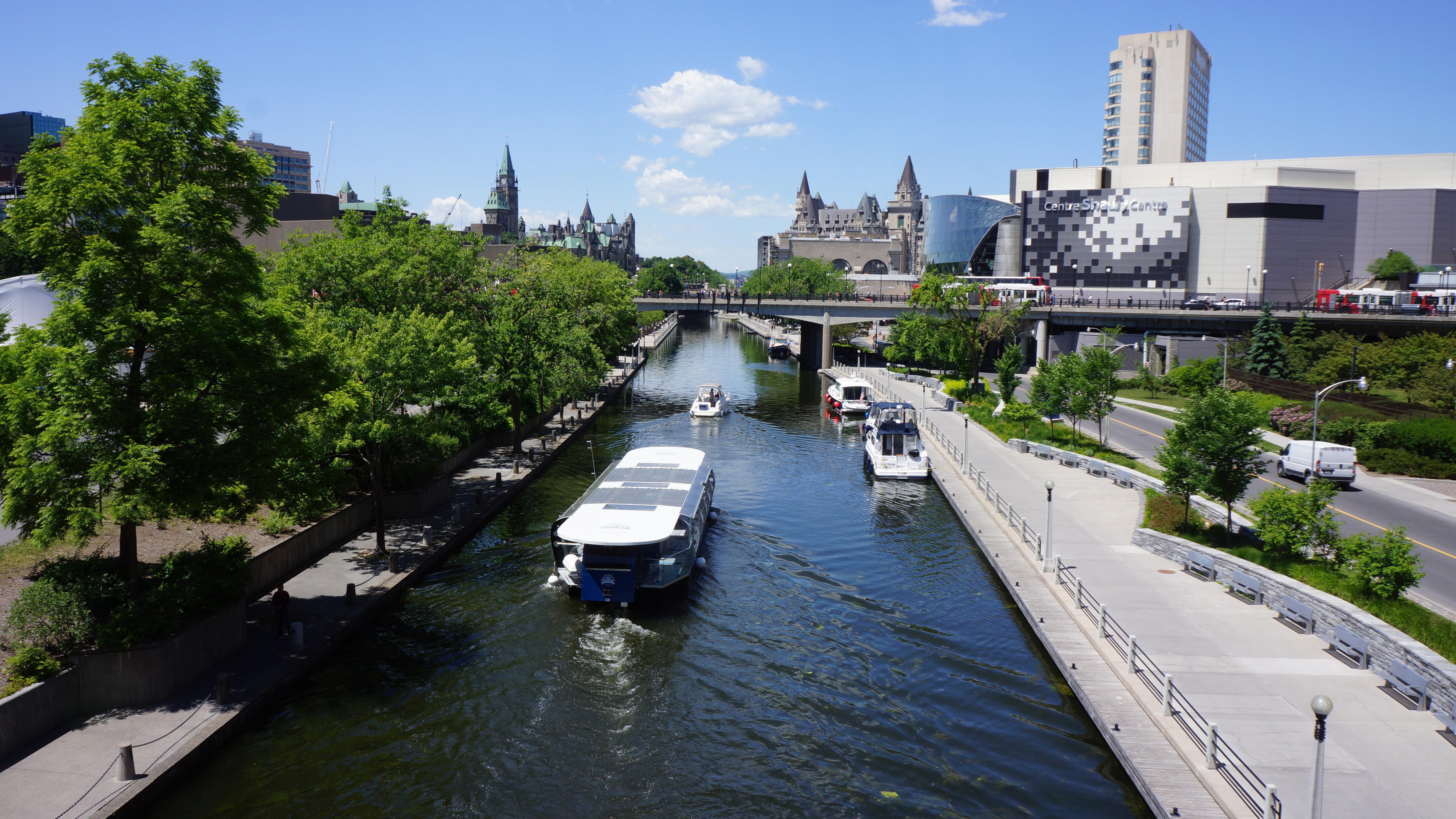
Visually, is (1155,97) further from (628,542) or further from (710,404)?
(628,542)

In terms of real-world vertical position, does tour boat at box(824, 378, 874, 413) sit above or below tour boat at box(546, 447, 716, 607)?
above

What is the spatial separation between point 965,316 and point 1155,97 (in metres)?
142

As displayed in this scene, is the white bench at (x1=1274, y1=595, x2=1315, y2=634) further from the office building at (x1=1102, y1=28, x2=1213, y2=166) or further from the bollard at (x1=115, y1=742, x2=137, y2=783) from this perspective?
the office building at (x1=1102, y1=28, x2=1213, y2=166)

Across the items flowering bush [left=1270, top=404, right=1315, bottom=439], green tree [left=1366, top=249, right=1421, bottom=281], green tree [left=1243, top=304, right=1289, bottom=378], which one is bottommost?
flowering bush [left=1270, top=404, right=1315, bottom=439]

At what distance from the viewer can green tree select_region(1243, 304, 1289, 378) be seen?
68.8 m

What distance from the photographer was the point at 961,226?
155 m

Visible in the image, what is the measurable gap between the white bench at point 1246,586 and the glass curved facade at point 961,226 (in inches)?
4797

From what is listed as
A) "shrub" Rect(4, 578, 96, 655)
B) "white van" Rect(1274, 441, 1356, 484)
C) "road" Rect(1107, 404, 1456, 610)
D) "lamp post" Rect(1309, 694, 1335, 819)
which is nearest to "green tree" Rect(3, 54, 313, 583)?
"shrub" Rect(4, 578, 96, 655)

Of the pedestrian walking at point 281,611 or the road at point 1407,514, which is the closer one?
the pedestrian walking at point 281,611

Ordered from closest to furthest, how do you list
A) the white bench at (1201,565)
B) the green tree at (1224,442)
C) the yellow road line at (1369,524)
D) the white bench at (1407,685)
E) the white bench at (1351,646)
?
the white bench at (1407,685) < the white bench at (1351,646) < the white bench at (1201,565) < the green tree at (1224,442) < the yellow road line at (1369,524)

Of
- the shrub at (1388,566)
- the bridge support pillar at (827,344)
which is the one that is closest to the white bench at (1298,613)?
the shrub at (1388,566)

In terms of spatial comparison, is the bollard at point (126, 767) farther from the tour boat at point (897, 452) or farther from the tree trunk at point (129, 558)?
the tour boat at point (897, 452)

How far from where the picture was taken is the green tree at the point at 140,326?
16969mm

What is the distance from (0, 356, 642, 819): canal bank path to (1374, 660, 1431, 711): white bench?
23899mm
